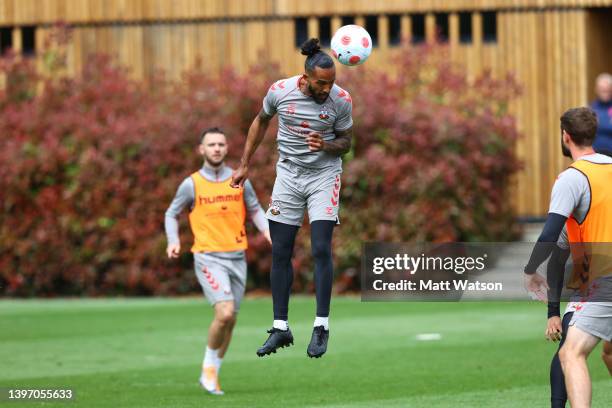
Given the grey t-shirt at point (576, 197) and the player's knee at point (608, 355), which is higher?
the grey t-shirt at point (576, 197)

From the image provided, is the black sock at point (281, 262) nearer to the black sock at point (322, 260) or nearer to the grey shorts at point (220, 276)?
the black sock at point (322, 260)

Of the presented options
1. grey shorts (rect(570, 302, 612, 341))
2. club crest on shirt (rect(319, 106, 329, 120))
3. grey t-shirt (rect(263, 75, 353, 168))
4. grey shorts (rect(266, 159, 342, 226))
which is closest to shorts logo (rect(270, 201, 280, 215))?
grey shorts (rect(266, 159, 342, 226))

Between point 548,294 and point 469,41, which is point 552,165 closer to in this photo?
point 469,41

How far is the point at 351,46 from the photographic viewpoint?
9.56m

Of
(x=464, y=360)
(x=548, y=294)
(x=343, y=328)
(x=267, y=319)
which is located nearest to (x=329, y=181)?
Result: (x=548, y=294)

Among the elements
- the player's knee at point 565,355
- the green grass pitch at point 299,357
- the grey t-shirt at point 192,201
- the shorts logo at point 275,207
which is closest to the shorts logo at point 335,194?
the shorts logo at point 275,207

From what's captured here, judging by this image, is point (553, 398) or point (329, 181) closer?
point (553, 398)

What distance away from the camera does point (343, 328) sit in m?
17.3

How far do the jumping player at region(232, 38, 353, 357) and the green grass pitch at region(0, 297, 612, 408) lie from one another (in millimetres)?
1555

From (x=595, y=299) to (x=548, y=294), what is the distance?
313mm

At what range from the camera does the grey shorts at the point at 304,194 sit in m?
9.91

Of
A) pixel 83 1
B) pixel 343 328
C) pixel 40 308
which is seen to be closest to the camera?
pixel 343 328

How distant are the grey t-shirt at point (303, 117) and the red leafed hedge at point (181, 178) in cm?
1211

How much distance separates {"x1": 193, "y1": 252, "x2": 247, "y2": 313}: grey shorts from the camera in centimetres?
1242
